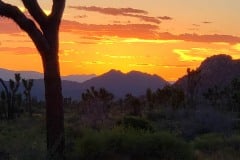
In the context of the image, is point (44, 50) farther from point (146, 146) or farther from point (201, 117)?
point (201, 117)

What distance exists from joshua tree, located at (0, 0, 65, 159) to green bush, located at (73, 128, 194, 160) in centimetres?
70

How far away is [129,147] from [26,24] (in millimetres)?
4032

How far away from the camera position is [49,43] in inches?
605

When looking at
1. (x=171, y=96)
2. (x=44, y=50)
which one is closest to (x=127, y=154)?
(x=44, y=50)

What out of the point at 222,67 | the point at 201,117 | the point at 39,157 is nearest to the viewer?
the point at 39,157

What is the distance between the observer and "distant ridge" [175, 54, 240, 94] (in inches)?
5937

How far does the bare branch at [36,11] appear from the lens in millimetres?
14953

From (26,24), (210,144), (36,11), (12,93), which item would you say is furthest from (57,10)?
(12,93)

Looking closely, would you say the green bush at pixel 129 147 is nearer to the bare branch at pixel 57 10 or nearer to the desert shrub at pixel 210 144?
the bare branch at pixel 57 10

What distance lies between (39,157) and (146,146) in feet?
8.94

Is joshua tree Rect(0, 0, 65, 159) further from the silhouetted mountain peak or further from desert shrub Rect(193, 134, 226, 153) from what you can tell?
the silhouetted mountain peak

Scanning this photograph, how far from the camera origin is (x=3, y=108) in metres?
61.1

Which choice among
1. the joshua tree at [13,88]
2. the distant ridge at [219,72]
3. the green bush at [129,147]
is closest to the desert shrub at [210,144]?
the green bush at [129,147]

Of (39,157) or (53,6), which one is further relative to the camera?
(53,6)
